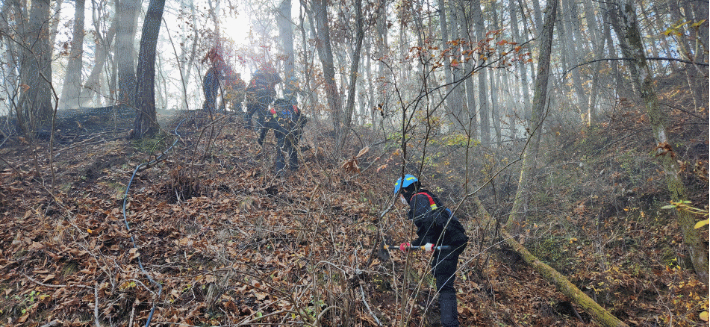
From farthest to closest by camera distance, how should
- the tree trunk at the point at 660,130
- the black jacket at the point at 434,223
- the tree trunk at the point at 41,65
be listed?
1. the tree trunk at the point at 41,65
2. the tree trunk at the point at 660,130
3. the black jacket at the point at 434,223

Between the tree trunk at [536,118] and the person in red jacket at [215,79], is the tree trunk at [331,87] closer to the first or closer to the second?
the person in red jacket at [215,79]

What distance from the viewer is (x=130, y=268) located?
3729 millimetres

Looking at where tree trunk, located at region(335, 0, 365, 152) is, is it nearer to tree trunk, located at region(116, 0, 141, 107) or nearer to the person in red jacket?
the person in red jacket

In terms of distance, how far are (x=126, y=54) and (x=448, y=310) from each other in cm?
964

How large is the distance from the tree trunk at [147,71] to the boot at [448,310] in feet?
23.1

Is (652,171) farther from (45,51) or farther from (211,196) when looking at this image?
(45,51)

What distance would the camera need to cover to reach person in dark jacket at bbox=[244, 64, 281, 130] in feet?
24.6

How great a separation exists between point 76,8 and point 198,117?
39.2 ft

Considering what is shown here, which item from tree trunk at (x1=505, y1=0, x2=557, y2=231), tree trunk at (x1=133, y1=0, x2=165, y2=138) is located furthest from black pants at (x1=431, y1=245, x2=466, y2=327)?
tree trunk at (x1=133, y1=0, x2=165, y2=138)

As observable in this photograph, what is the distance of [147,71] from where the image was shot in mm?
7422

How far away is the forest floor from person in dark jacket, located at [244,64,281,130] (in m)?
1.12

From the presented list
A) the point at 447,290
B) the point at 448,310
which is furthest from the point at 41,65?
the point at 448,310

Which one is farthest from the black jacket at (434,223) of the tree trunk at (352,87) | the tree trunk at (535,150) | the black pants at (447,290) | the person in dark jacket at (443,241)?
the tree trunk at (352,87)

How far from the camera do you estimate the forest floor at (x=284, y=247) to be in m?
3.22
